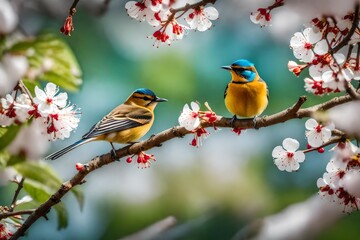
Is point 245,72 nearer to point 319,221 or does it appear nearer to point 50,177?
point 319,221

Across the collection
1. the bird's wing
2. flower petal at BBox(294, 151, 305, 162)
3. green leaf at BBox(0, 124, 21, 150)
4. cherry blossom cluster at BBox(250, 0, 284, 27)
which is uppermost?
the bird's wing

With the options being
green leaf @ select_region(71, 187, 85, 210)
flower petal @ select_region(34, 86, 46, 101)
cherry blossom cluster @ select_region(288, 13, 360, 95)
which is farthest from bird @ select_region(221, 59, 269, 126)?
green leaf @ select_region(71, 187, 85, 210)

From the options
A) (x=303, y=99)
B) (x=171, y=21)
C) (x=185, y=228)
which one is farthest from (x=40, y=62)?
(x=171, y=21)

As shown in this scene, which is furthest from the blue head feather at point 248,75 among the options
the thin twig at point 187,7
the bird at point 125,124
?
the thin twig at point 187,7

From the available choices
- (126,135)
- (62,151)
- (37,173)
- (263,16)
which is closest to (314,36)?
(263,16)

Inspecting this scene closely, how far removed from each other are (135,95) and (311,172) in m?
1.89

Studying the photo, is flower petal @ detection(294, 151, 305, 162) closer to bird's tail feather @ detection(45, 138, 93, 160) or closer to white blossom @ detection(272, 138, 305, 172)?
white blossom @ detection(272, 138, 305, 172)

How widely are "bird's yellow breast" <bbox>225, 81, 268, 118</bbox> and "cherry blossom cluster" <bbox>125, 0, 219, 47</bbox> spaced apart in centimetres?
33

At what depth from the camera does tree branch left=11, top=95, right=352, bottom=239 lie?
92 cm

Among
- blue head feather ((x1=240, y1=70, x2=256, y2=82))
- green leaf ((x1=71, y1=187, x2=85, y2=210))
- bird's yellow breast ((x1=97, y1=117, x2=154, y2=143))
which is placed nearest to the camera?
green leaf ((x1=71, y1=187, x2=85, y2=210))

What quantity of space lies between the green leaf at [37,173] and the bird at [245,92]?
87 cm

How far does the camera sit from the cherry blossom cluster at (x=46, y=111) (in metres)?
0.92

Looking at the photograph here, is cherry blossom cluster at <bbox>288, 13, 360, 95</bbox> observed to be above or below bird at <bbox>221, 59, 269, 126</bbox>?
below

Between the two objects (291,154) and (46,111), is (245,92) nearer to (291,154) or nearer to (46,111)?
(291,154)
